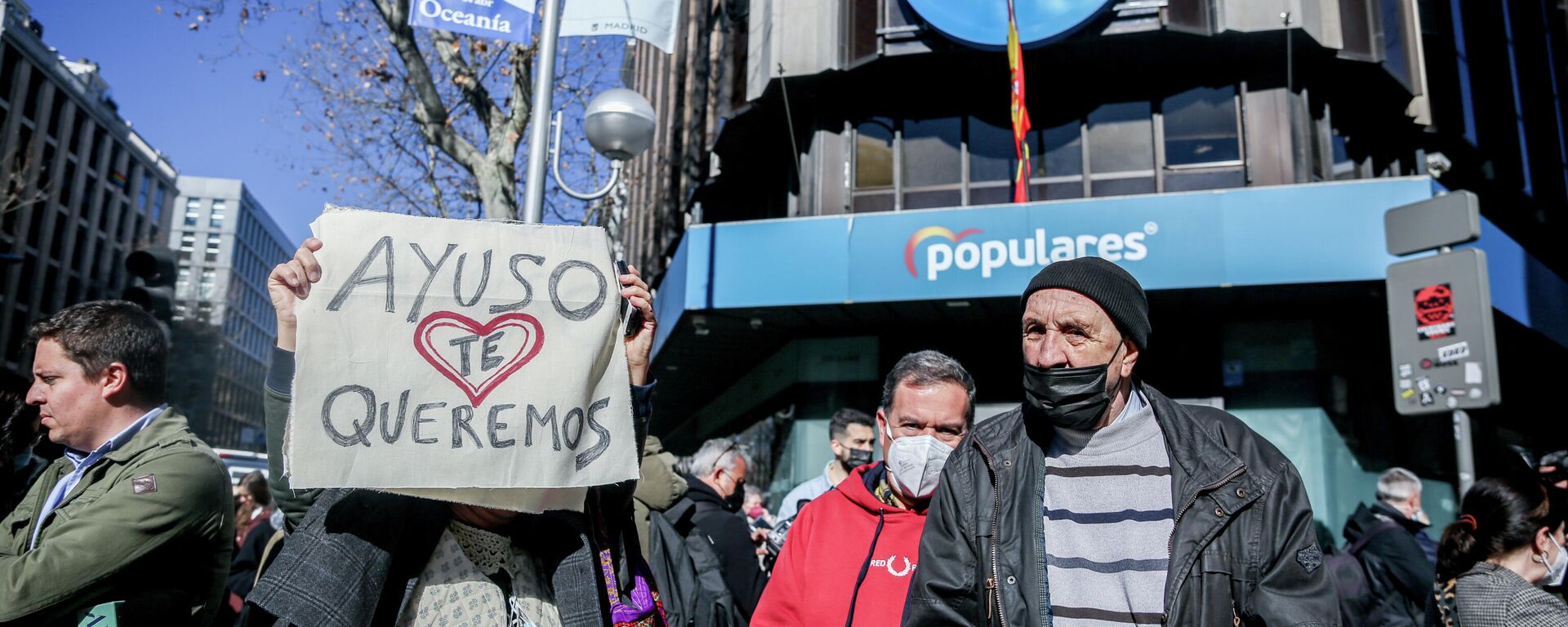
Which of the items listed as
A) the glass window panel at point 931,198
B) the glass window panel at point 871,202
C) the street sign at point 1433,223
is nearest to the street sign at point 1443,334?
the street sign at point 1433,223

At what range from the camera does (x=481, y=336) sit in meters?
2.58

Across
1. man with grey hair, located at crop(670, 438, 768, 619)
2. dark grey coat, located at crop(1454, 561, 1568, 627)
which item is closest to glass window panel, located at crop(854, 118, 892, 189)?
man with grey hair, located at crop(670, 438, 768, 619)

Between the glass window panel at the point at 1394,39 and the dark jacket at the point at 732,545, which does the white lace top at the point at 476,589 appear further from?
the glass window panel at the point at 1394,39

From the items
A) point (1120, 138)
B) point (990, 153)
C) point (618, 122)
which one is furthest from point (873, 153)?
point (618, 122)

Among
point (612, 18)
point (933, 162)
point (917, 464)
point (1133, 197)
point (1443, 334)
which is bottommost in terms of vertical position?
point (917, 464)

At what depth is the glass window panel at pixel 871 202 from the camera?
14.8m

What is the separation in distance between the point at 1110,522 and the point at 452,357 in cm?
159

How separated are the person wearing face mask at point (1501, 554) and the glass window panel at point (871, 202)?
1074 centimetres

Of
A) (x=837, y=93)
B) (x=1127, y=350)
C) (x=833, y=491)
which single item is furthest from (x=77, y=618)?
(x=837, y=93)

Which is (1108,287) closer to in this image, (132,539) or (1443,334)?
(132,539)

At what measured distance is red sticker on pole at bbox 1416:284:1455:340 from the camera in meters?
8.00

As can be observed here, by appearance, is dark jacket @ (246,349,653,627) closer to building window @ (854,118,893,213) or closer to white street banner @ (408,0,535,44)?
white street banner @ (408,0,535,44)

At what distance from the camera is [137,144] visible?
8262 centimetres

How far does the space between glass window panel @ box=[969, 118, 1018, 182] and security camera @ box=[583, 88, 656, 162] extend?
7.07 m
